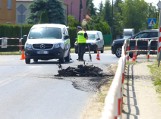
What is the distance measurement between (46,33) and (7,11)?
39510 millimetres

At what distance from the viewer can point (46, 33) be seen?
26.2 m

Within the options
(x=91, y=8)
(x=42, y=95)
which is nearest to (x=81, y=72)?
(x=42, y=95)

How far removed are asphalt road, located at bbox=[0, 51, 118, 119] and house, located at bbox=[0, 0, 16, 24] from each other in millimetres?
45424

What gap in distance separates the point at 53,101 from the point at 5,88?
2580 mm

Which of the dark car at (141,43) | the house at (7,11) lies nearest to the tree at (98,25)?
the house at (7,11)

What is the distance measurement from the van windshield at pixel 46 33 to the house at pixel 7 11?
37024 millimetres

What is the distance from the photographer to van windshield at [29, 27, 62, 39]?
26.0 metres

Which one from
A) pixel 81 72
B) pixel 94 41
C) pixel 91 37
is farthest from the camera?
pixel 91 37

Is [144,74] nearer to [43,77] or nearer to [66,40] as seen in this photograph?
[43,77]

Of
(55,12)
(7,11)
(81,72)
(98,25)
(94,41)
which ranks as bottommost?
(81,72)

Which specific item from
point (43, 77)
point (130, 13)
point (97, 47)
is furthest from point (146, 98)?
point (130, 13)

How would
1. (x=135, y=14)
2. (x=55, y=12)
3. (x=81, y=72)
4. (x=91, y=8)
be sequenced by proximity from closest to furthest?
1. (x=81, y=72)
2. (x=55, y=12)
3. (x=135, y=14)
4. (x=91, y=8)

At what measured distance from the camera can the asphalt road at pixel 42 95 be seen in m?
10.1

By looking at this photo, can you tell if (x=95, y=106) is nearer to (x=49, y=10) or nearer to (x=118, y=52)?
(x=118, y=52)
